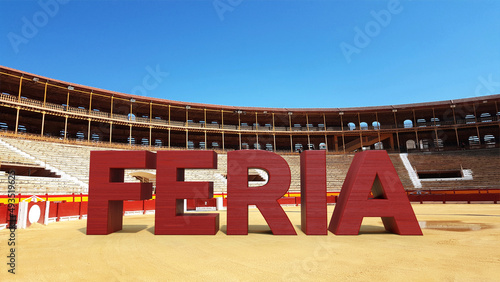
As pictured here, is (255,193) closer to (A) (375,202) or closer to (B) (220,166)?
(A) (375,202)

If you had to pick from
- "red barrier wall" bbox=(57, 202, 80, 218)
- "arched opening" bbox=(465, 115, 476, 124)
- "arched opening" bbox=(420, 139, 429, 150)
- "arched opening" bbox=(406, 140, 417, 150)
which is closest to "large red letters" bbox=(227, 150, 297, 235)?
"red barrier wall" bbox=(57, 202, 80, 218)

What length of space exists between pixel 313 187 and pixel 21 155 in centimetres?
2473

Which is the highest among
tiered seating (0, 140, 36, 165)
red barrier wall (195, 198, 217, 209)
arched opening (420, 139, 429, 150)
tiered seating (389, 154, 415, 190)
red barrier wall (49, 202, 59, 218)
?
arched opening (420, 139, 429, 150)

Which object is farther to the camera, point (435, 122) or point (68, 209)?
point (435, 122)

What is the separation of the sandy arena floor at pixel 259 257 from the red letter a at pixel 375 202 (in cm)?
47

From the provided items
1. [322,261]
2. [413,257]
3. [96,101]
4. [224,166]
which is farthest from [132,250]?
[96,101]

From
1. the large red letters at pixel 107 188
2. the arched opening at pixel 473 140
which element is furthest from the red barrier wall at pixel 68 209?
the arched opening at pixel 473 140

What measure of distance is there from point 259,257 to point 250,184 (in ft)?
80.7

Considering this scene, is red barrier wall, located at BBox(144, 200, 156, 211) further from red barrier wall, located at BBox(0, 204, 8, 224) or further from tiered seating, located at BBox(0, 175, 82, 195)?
red barrier wall, located at BBox(0, 204, 8, 224)

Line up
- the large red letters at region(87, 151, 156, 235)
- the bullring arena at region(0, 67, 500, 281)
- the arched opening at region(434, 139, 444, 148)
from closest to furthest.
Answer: the bullring arena at region(0, 67, 500, 281), the large red letters at region(87, 151, 156, 235), the arched opening at region(434, 139, 444, 148)

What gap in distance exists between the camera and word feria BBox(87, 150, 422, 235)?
10.2 m

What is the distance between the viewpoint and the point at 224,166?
117ft

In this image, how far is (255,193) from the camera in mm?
10469

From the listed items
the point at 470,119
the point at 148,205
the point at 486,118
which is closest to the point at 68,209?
the point at 148,205
